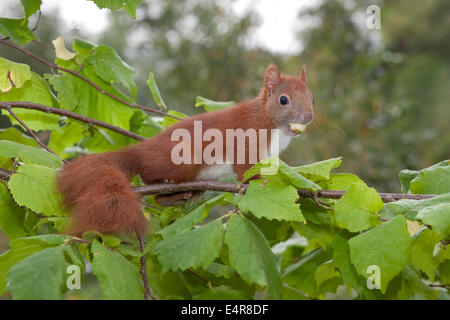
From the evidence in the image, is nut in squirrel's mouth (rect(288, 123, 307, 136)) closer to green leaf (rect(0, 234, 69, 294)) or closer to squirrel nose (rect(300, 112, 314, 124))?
squirrel nose (rect(300, 112, 314, 124))

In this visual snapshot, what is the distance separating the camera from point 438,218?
0.68 meters

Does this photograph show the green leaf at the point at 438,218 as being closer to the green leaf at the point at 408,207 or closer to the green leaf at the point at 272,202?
the green leaf at the point at 408,207

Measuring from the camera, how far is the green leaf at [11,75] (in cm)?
106

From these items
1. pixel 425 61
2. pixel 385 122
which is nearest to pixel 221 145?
pixel 385 122

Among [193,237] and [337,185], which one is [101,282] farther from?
[337,185]

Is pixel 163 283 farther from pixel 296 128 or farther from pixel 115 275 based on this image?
pixel 296 128

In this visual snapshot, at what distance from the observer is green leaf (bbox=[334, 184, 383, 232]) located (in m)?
0.77

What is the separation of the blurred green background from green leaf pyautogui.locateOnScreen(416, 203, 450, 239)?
131 inches

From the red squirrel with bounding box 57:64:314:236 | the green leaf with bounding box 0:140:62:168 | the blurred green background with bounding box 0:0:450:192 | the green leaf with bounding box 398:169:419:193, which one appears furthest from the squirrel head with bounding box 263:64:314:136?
the blurred green background with bounding box 0:0:450:192

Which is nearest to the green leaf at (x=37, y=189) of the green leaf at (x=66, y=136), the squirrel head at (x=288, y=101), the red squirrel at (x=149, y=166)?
the red squirrel at (x=149, y=166)

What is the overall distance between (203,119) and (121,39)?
5.27 m

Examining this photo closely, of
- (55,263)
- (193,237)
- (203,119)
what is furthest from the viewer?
(203,119)

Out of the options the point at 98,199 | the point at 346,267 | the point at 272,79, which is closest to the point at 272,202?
the point at 346,267

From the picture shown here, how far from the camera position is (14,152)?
92 cm
